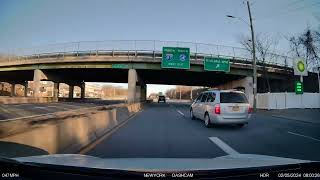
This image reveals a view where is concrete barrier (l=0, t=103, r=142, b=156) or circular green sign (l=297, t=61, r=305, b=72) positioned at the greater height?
circular green sign (l=297, t=61, r=305, b=72)

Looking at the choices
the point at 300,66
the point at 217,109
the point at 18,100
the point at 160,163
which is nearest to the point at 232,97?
the point at 217,109

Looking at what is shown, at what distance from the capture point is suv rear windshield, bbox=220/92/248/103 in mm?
15875

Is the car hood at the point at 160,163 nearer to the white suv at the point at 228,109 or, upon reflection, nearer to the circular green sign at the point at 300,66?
the white suv at the point at 228,109

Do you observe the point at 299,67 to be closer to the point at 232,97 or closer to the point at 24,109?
the point at 232,97

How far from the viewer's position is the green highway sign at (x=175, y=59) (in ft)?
145

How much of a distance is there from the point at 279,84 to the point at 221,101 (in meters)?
49.4

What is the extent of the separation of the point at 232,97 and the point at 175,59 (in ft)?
94.2

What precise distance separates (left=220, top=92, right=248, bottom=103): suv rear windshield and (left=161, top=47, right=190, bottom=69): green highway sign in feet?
92.6

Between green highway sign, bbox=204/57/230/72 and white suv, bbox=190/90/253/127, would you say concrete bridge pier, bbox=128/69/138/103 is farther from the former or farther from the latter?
white suv, bbox=190/90/253/127

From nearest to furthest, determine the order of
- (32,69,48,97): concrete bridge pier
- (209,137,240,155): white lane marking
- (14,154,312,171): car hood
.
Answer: (14,154,312,171): car hood
(209,137,240,155): white lane marking
(32,69,48,97): concrete bridge pier

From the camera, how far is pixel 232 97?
15977 millimetres

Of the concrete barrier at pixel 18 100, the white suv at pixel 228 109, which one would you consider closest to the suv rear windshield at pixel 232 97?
the white suv at pixel 228 109

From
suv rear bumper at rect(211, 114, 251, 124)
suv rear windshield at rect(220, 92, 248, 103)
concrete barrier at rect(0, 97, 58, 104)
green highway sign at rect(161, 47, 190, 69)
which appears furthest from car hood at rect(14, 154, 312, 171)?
concrete barrier at rect(0, 97, 58, 104)

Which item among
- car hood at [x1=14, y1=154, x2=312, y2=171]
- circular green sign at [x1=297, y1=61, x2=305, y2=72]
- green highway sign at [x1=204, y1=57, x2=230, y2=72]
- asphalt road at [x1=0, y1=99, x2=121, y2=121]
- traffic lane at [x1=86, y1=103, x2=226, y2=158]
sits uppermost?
green highway sign at [x1=204, y1=57, x2=230, y2=72]
